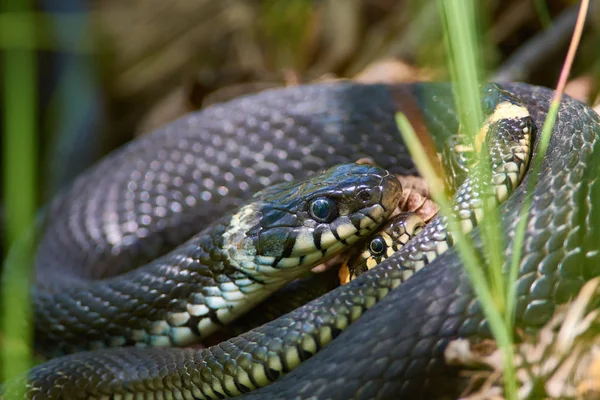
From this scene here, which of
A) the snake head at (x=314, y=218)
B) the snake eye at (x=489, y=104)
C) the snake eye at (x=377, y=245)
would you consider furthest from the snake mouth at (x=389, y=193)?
the snake eye at (x=489, y=104)

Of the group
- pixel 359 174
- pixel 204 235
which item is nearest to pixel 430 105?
pixel 359 174

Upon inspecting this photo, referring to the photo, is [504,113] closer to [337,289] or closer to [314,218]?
[314,218]

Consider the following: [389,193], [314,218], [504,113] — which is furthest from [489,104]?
[314,218]

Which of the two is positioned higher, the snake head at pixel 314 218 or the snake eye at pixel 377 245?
the snake head at pixel 314 218

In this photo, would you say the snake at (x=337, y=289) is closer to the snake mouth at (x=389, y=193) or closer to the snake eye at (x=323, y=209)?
the snake mouth at (x=389, y=193)

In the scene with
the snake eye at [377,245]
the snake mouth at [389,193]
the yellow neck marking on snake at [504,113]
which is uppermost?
the yellow neck marking on snake at [504,113]

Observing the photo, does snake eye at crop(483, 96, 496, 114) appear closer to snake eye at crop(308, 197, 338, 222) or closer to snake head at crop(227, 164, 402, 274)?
snake head at crop(227, 164, 402, 274)

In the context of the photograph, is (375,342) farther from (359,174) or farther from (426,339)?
(359,174)
